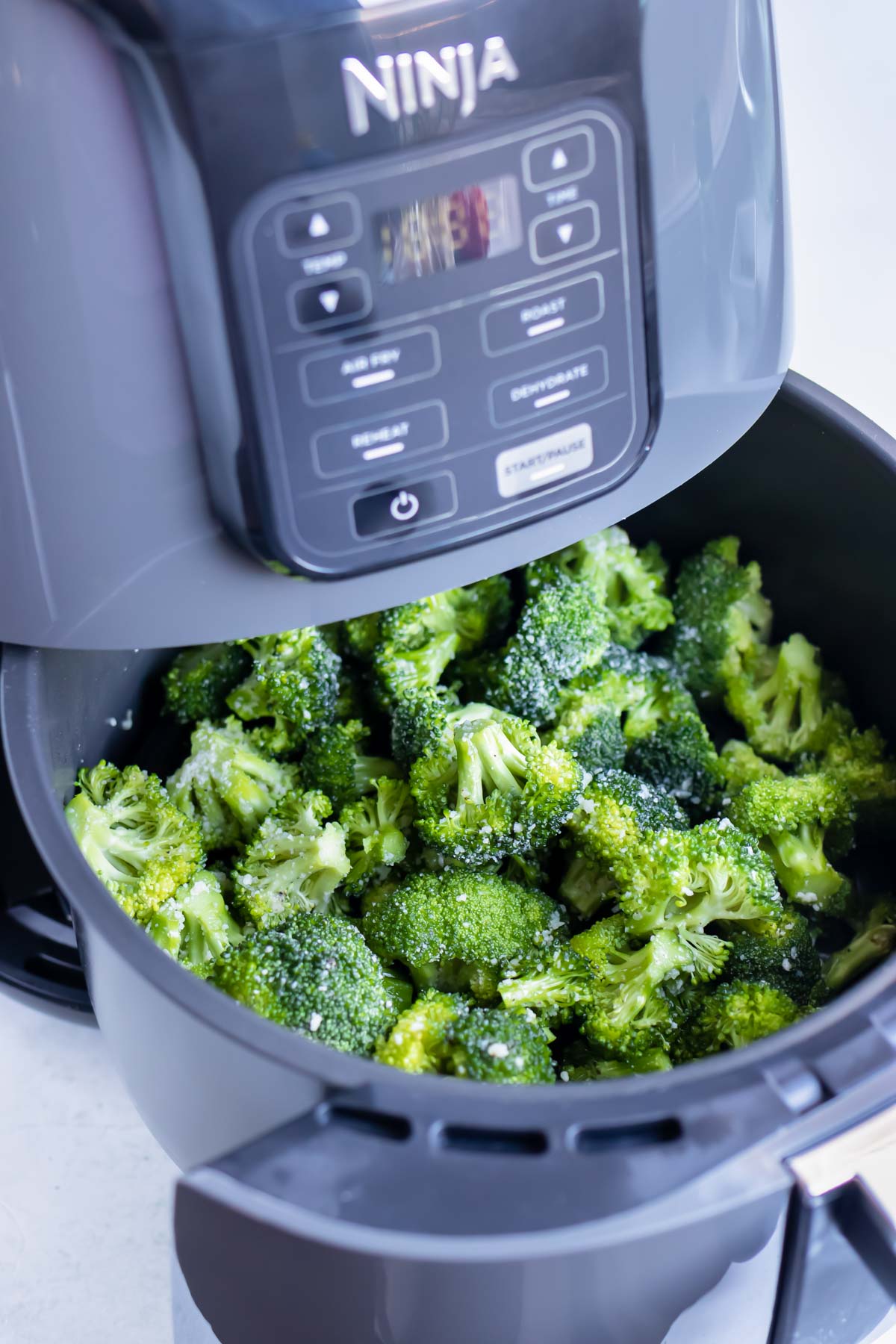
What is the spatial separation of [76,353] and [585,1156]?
406mm

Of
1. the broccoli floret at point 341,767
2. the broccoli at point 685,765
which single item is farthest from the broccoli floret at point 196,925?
the broccoli at point 685,765

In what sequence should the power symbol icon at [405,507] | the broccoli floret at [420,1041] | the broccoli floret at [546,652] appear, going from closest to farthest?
the power symbol icon at [405,507]
the broccoli floret at [420,1041]
the broccoli floret at [546,652]

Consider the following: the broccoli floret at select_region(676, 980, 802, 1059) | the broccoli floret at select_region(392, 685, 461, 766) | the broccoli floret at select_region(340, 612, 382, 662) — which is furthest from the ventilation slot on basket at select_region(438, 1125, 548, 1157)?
the broccoli floret at select_region(340, 612, 382, 662)

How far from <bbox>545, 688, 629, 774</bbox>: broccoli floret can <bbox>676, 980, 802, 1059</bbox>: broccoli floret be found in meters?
0.18

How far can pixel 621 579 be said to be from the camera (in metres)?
0.97

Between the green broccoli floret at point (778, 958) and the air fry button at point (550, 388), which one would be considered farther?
the green broccoli floret at point (778, 958)

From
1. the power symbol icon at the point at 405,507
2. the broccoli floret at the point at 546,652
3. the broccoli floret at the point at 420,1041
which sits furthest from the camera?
the broccoli floret at the point at 546,652

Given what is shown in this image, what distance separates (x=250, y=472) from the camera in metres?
0.53

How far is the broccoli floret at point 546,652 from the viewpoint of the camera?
34.0 inches

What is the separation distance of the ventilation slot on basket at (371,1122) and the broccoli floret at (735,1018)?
28cm

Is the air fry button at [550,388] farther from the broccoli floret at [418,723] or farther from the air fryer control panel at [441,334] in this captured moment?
the broccoli floret at [418,723]

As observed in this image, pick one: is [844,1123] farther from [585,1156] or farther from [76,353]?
[76,353]

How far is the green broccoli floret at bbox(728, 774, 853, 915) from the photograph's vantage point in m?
0.84

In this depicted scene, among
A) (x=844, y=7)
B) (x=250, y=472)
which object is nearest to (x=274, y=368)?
(x=250, y=472)
